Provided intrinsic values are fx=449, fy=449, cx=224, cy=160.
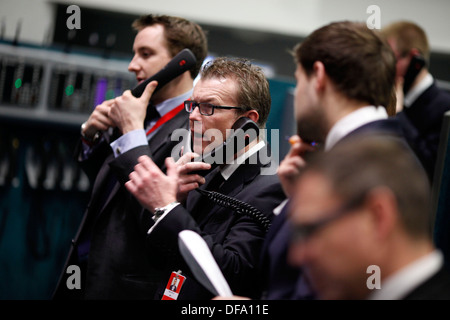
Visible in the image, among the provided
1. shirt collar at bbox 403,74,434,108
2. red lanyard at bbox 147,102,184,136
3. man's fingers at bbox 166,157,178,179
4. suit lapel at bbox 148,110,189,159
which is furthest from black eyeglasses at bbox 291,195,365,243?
shirt collar at bbox 403,74,434,108

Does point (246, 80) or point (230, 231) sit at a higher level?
point (246, 80)

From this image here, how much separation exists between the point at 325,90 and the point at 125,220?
2.94 ft

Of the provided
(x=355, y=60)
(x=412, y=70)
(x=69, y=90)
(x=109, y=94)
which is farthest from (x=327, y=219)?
(x=69, y=90)

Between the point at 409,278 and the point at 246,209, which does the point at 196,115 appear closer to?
the point at 246,209

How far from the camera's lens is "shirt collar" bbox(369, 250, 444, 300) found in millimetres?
609

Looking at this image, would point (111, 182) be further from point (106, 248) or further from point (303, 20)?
point (303, 20)

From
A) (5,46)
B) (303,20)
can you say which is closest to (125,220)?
(5,46)

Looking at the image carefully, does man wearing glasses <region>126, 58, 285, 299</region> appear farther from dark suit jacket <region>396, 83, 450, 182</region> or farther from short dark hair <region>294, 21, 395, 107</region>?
dark suit jacket <region>396, 83, 450, 182</region>

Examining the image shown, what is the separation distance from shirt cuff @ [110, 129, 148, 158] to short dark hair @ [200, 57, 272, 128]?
27 centimetres

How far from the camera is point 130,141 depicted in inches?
54.7

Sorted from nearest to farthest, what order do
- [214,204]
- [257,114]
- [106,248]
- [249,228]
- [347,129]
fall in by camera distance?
A: [347,129], [249,228], [214,204], [257,114], [106,248]

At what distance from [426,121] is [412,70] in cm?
32

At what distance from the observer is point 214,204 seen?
4.14 ft

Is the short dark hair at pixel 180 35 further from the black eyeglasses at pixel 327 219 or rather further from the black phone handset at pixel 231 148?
the black eyeglasses at pixel 327 219
